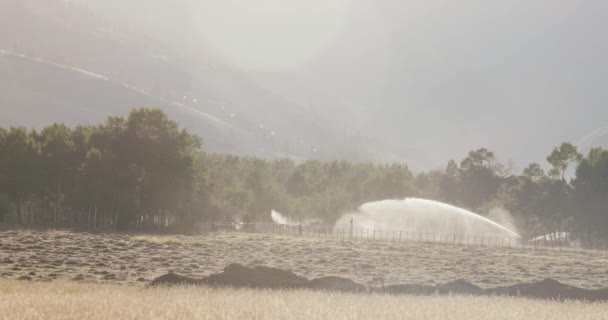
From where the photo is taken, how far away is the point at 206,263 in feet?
213

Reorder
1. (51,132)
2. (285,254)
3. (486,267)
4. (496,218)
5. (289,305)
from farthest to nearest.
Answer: (496,218)
(51,132)
(285,254)
(486,267)
(289,305)

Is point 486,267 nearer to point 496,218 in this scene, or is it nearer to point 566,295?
point 566,295

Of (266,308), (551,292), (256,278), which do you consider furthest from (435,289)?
(266,308)

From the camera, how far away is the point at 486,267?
243 feet

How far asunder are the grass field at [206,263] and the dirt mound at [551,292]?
8.19m

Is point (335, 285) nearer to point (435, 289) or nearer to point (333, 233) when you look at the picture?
point (435, 289)

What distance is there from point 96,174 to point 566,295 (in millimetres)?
90133

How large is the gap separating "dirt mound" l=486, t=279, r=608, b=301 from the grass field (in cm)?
819

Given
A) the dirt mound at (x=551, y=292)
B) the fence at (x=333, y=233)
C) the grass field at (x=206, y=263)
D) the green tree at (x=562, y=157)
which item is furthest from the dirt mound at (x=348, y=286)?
the green tree at (x=562, y=157)

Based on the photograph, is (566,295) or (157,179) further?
(157,179)

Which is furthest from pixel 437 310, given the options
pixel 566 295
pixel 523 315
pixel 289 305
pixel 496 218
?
pixel 496 218

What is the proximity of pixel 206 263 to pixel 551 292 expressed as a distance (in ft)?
101

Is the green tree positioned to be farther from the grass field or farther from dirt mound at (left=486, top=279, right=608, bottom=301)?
dirt mound at (left=486, top=279, right=608, bottom=301)

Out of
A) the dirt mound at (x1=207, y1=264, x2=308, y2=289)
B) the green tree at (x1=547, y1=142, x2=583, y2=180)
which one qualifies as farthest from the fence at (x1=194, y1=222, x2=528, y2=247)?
the dirt mound at (x1=207, y1=264, x2=308, y2=289)
